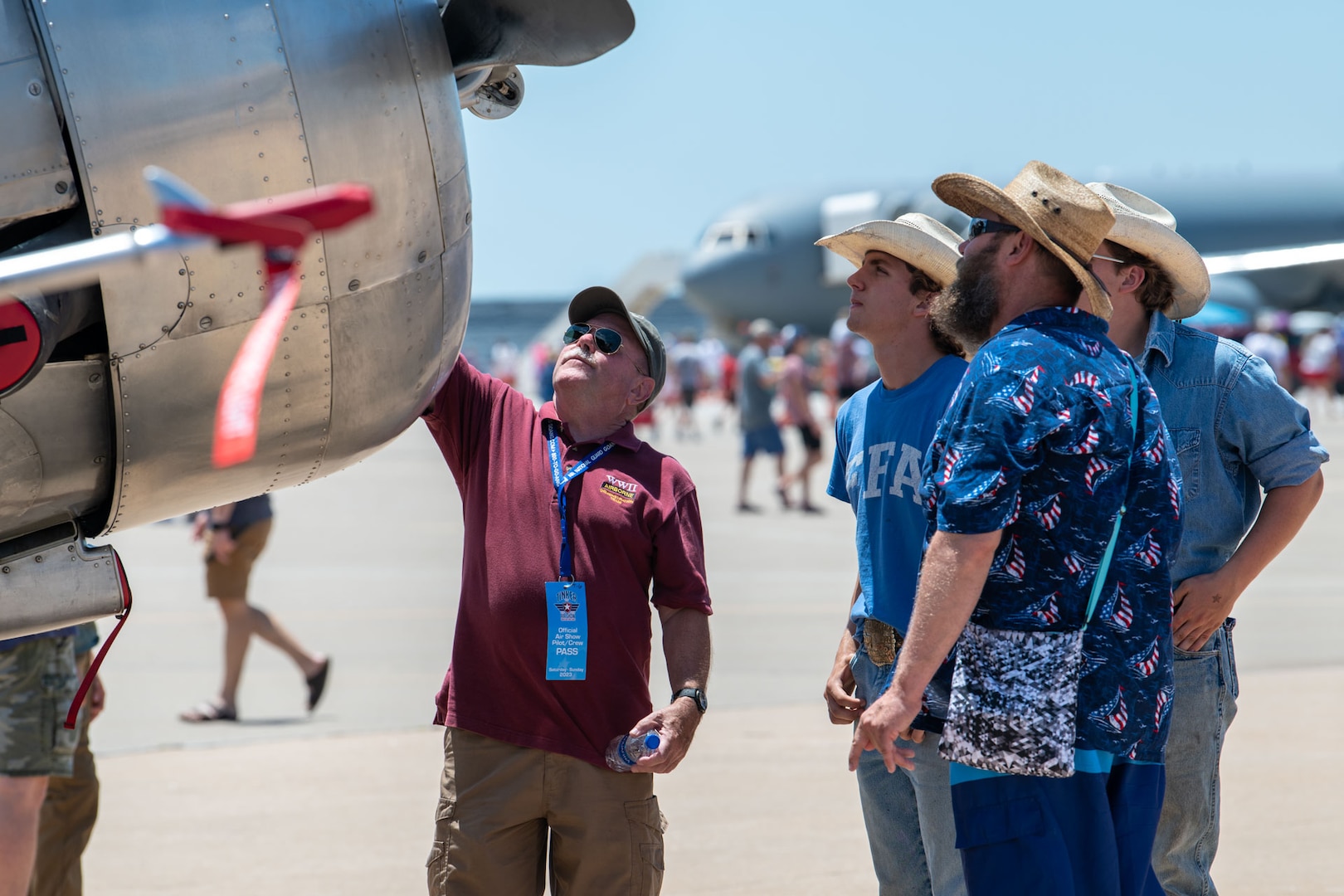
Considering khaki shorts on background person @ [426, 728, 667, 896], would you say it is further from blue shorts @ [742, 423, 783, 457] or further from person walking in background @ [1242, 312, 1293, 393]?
person walking in background @ [1242, 312, 1293, 393]

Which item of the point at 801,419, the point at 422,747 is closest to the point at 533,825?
the point at 422,747

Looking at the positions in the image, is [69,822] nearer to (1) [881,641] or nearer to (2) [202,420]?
(2) [202,420]

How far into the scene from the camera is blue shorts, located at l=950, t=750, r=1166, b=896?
8.70 feet

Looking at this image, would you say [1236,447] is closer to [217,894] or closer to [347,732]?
[217,894]

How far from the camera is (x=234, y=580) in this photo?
6.82 meters

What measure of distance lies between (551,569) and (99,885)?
251 cm

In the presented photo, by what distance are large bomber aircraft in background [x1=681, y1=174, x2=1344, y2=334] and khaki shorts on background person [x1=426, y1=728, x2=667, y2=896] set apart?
29.0 m

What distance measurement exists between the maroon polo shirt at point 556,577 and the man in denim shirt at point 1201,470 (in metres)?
1.15

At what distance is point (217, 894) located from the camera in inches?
185

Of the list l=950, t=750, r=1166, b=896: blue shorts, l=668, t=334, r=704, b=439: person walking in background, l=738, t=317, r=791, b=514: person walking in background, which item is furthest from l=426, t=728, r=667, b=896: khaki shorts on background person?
l=668, t=334, r=704, b=439: person walking in background

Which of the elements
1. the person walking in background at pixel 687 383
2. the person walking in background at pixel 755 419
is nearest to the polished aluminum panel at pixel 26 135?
the person walking in background at pixel 755 419

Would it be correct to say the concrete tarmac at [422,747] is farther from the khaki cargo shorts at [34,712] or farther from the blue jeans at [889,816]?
the blue jeans at [889,816]

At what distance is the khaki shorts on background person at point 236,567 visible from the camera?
22.3ft

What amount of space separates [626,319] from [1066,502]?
1.27 meters
